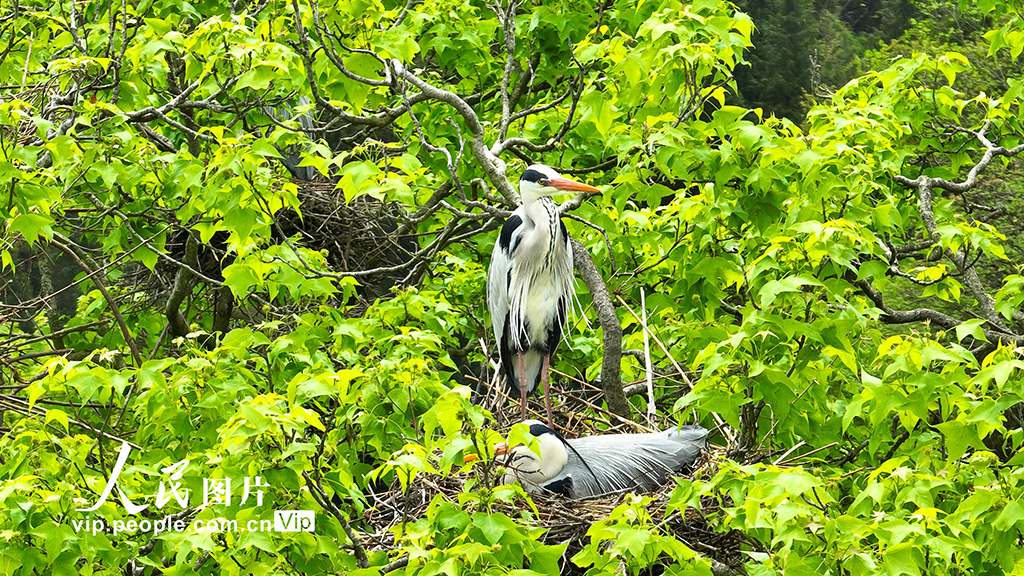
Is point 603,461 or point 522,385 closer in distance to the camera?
point 603,461

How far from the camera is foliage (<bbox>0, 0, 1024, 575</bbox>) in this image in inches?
96.3

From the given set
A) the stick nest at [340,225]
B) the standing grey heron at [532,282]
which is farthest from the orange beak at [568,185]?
the stick nest at [340,225]

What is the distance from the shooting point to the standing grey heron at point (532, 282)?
12.0 ft

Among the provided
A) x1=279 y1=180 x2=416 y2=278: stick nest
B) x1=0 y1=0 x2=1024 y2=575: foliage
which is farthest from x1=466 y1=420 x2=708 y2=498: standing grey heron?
x1=279 y1=180 x2=416 y2=278: stick nest

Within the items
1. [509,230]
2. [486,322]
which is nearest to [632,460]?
[509,230]

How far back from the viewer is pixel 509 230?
3.77 m

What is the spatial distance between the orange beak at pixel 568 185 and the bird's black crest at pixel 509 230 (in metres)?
0.23

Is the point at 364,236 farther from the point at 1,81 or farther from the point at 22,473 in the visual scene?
the point at 22,473

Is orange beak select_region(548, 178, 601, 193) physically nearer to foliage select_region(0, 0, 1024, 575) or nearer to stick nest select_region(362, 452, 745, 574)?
foliage select_region(0, 0, 1024, 575)

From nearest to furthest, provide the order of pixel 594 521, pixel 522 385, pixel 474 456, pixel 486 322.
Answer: pixel 474 456, pixel 594 521, pixel 522 385, pixel 486 322

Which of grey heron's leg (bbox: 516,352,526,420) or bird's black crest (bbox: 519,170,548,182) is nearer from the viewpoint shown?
bird's black crest (bbox: 519,170,548,182)

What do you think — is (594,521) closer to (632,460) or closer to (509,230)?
(632,460)

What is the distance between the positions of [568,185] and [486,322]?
1.49 metres

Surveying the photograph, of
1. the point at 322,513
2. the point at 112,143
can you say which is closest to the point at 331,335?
the point at 112,143
